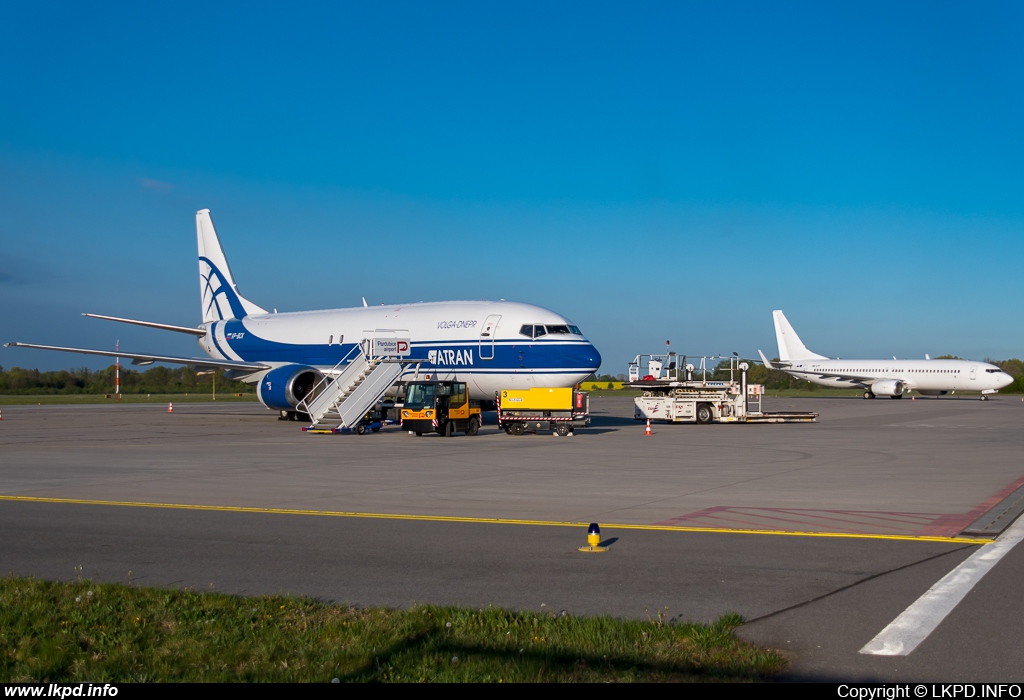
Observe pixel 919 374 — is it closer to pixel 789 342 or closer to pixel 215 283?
pixel 789 342

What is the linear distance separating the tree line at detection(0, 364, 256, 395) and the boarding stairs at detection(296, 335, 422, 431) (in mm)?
66657

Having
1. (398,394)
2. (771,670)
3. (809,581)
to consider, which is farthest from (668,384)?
(771,670)

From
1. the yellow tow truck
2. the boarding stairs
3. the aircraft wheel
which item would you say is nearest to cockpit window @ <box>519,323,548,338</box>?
the yellow tow truck

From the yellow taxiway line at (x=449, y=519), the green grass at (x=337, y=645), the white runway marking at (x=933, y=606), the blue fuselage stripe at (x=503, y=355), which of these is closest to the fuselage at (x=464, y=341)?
the blue fuselage stripe at (x=503, y=355)

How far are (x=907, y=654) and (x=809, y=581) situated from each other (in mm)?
2244

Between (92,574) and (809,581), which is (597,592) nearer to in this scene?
(809,581)

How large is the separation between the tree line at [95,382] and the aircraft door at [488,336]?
224 feet

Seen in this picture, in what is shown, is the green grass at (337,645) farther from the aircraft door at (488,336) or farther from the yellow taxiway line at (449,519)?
the aircraft door at (488,336)

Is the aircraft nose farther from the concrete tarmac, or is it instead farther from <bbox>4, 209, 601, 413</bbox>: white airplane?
the concrete tarmac

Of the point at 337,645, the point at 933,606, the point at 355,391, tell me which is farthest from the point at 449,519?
the point at 355,391

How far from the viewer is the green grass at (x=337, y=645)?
213 inches

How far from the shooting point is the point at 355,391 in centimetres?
3072

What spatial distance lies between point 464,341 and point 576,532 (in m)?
22.2

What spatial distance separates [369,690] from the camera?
5.14 meters
